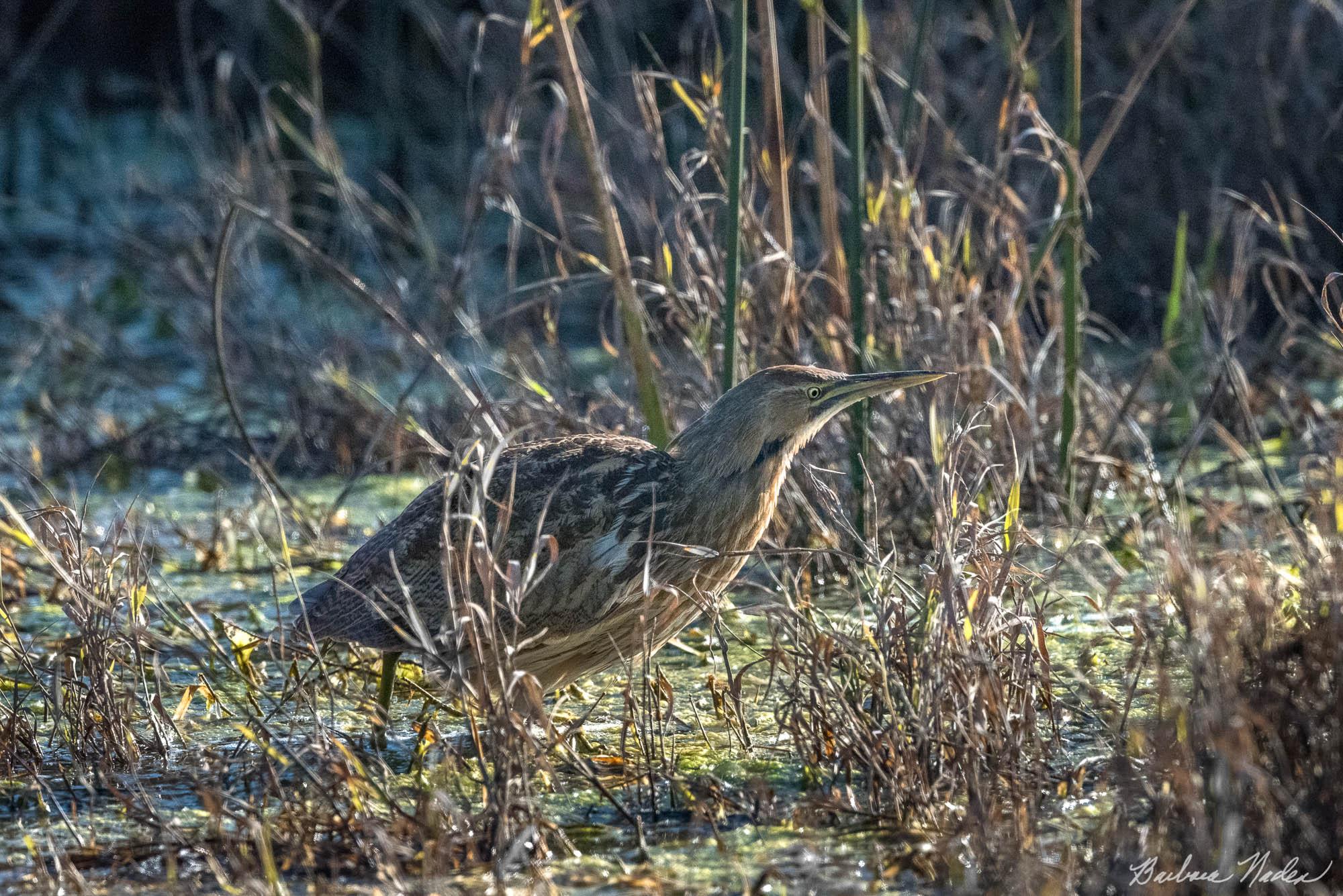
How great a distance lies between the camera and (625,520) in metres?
2.83

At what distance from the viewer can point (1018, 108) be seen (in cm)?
340

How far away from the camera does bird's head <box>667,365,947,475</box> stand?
2.85 metres

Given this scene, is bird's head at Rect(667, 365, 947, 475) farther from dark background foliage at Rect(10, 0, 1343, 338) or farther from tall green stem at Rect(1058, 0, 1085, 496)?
dark background foliage at Rect(10, 0, 1343, 338)

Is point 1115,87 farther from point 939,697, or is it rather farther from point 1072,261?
point 939,697

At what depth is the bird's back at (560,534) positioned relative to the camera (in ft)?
9.20

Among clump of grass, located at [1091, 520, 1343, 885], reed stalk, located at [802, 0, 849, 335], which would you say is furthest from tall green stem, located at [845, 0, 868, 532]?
clump of grass, located at [1091, 520, 1343, 885]

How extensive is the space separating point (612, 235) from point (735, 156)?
33 centimetres

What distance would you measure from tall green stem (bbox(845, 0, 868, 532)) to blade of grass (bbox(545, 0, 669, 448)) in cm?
39

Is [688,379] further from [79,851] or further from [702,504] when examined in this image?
[79,851]

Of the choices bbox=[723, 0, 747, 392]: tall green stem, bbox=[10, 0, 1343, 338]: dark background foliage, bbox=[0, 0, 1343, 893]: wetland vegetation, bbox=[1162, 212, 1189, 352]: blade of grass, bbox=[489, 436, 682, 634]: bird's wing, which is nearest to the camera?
bbox=[0, 0, 1343, 893]: wetland vegetation

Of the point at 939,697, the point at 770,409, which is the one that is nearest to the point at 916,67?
the point at 770,409

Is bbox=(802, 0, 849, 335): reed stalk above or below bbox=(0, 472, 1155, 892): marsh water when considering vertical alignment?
above

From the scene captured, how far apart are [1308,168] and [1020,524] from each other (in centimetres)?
306
